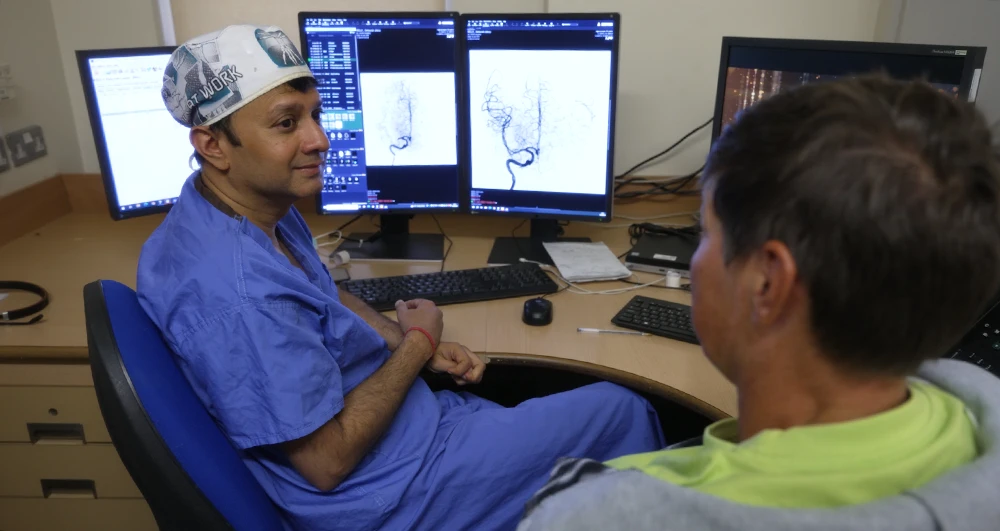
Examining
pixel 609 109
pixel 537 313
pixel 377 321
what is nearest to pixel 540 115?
pixel 609 109

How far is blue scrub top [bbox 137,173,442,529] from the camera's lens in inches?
41.8

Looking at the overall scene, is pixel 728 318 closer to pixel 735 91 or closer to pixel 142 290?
pixel 142 290

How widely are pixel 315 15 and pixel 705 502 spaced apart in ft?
5.11

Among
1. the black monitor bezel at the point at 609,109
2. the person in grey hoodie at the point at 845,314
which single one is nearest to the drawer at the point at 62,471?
the black monitor bezel at the point at 609,109

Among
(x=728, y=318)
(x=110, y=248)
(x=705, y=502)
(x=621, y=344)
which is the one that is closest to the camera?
(x=705, y=502)

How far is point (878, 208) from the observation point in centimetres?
55

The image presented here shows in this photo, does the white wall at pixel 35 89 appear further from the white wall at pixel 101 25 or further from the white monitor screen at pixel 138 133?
the white monitor screen at pixel 138 133

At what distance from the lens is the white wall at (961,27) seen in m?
1.61

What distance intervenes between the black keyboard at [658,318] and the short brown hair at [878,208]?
0.81 metres

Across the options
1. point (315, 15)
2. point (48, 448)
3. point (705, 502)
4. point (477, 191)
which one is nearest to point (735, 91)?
point (477, 191)

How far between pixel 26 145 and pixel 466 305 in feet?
4.47

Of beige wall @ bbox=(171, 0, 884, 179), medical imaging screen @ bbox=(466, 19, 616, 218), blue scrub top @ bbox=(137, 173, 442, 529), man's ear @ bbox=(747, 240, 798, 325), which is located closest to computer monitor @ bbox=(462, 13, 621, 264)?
medical imaging screen @ bbox=(466, 19, 616, 218)

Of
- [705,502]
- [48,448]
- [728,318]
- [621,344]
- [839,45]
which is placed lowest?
[48,448]

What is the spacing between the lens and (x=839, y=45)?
161 centimetres
